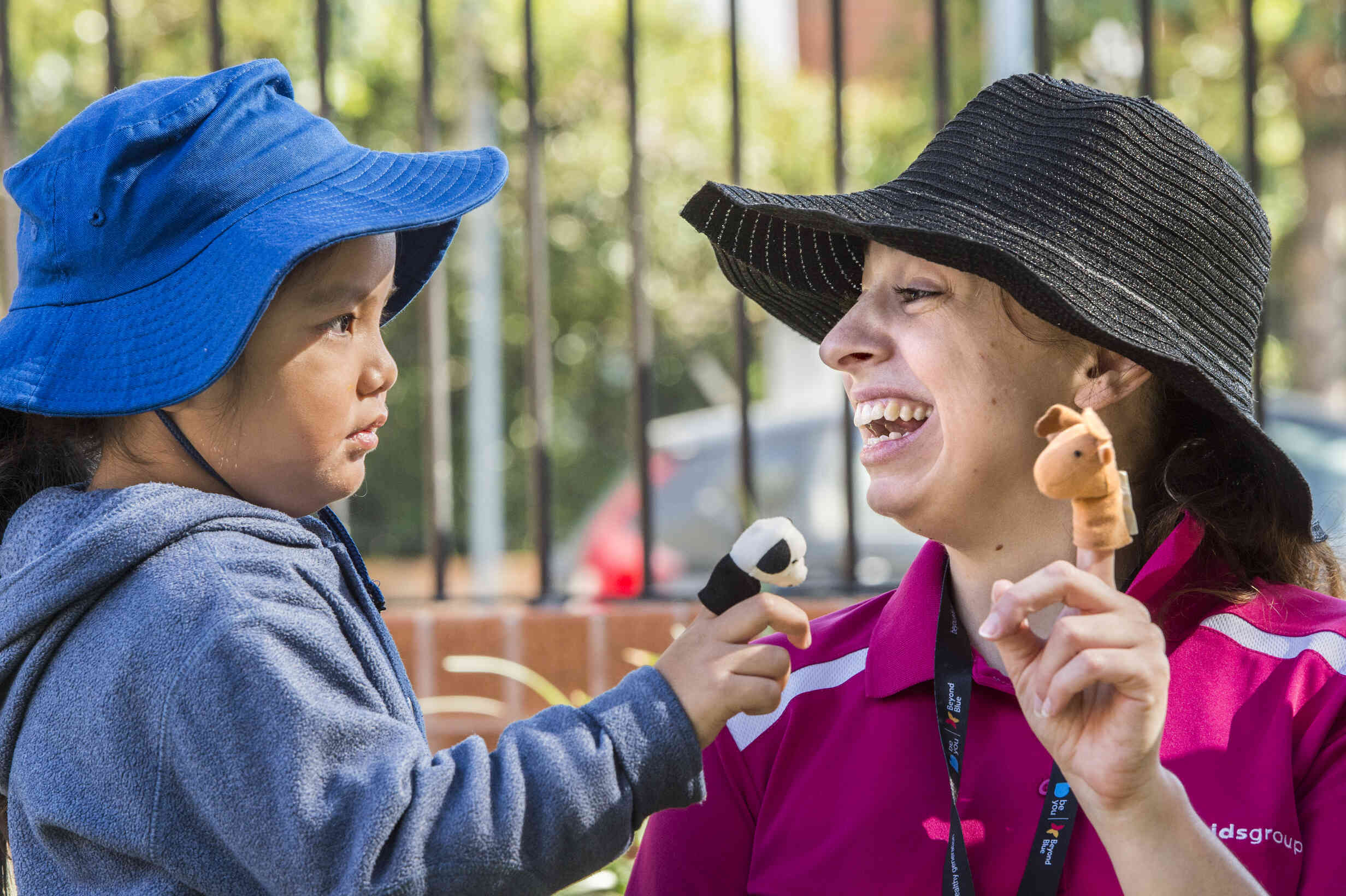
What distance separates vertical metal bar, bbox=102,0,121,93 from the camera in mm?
3545

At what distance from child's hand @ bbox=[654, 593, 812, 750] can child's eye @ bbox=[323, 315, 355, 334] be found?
601 millimetres

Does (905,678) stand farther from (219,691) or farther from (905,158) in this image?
(905,158)

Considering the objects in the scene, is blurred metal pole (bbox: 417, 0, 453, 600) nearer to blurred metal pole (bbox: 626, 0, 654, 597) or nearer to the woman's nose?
blurred metal pole (bbox: 626, 0, 654, 597)

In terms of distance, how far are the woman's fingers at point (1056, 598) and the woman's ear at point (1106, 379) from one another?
56 centimetres

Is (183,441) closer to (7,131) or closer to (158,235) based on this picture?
(158,235)

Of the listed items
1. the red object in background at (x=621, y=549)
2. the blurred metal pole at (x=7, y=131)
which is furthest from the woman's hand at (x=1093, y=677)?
the red object in background at (x=621, y=549)

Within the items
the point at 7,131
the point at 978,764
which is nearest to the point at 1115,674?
the point at 978,764

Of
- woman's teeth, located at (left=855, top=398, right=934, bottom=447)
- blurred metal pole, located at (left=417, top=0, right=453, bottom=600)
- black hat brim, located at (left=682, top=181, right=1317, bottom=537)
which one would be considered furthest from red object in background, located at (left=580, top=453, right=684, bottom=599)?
black hat brim, located at (left=682, top=181, right=1317, bottom=537)

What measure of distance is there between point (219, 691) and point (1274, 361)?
16016 millimetres

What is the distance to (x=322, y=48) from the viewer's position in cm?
356

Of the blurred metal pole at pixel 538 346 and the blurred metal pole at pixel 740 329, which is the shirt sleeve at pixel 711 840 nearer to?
the blurred metal pole at pixel 740 329

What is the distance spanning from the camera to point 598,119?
14.4m

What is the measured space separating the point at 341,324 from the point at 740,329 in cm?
187

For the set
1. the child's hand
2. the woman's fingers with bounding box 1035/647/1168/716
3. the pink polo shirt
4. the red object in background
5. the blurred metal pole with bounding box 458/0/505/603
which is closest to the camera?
the woman's fingers with bounding box 1035/647/1168/716
